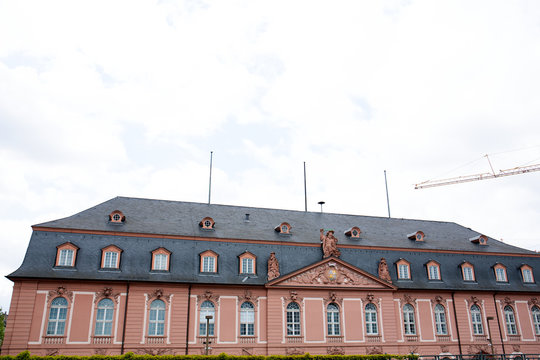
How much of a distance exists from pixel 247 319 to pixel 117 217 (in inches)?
583

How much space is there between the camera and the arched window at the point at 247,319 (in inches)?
1540

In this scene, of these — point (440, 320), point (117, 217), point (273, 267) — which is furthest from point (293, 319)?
point (117, 217)

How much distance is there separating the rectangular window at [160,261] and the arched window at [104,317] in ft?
15.2

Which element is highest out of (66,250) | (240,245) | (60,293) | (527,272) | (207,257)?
(240,245)

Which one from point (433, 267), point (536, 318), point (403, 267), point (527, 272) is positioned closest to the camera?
point (403, 267)

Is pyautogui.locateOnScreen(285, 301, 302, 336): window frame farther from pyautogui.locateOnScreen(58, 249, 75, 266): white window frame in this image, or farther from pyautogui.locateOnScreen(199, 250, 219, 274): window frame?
pyautogui.locateOnScreen(58, 249, 75, 266): white window frame

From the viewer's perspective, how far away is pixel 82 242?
3850cm

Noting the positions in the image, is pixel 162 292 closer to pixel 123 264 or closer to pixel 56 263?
pixel 123 264

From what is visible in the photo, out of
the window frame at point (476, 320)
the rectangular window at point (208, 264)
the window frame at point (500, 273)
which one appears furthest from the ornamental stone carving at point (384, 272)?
the rectangular window at point (208, 264)

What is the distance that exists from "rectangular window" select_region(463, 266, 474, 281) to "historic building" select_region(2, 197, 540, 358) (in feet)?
0.77

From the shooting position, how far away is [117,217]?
136 ft

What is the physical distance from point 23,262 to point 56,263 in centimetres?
244

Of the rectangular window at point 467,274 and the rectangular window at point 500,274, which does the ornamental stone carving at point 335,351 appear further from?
the rectangular window at point 500,274

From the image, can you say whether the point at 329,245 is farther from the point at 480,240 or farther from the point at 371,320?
the point at 480,240
